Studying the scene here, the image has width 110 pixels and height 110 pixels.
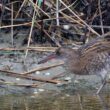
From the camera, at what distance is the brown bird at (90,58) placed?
861cm

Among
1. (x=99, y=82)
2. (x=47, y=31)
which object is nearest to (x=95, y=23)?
(x=47, y=31)

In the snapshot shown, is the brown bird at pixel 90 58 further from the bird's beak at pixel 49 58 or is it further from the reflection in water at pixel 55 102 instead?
the reflection in water at pixel 55 102

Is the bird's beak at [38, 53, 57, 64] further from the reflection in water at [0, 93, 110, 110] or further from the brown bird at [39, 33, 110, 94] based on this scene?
the reflection in water at [0, 93, 110, 110]

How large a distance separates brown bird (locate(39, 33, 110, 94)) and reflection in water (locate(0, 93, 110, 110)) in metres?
0.47

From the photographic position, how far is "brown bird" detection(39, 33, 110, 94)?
861 cm

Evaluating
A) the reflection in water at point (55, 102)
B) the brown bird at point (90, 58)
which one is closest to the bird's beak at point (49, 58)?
the brown bird at point (90, 58)

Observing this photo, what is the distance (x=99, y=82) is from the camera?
894 centimetres

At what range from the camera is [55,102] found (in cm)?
774

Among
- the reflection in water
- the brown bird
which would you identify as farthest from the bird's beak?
the reflection in water

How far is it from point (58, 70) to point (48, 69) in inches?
6.2

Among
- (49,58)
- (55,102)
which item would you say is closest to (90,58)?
(49,58)

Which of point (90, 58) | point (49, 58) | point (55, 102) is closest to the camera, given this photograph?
point (55, 102)

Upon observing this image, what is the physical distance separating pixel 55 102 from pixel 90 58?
1.25 meters

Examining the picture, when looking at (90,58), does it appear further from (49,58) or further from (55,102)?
(55,102)
